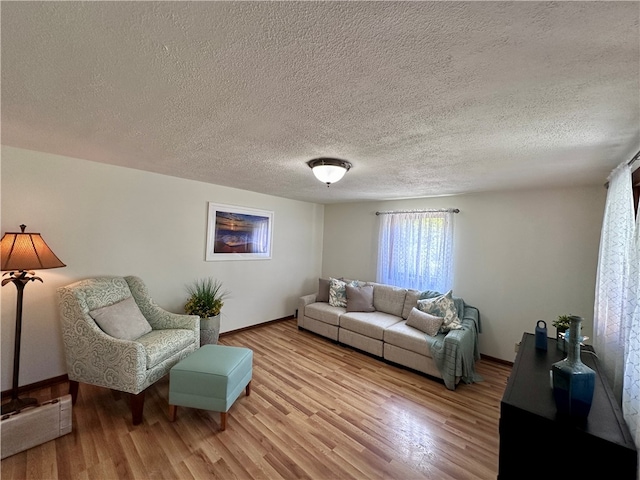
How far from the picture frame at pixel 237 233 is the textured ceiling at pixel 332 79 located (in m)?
1.62

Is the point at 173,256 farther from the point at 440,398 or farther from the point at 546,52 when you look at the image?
the point at 546,52

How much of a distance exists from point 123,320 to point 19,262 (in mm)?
844

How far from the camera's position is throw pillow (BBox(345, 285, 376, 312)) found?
3.88 metres

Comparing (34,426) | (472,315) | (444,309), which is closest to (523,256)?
(472,315)

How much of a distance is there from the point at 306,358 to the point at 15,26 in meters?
3.39

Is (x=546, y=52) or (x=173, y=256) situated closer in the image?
(x=546, y=52)

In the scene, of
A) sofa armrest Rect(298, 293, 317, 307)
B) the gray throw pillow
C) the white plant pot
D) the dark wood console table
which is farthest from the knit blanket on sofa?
the white plant pot

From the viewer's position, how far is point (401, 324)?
3.38m

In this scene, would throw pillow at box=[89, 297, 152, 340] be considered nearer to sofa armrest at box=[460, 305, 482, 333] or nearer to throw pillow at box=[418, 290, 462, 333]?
throw pillow at box=[418, 290, 462, 333]

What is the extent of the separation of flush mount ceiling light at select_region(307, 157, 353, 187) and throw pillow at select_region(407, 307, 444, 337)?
2077 millimetres

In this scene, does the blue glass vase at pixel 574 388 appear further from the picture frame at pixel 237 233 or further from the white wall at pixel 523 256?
the picture frame at pixel 237 233

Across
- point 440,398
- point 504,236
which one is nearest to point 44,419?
point 440,398

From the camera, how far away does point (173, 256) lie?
10.9ft

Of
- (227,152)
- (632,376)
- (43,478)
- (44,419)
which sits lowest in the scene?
(43,478)
